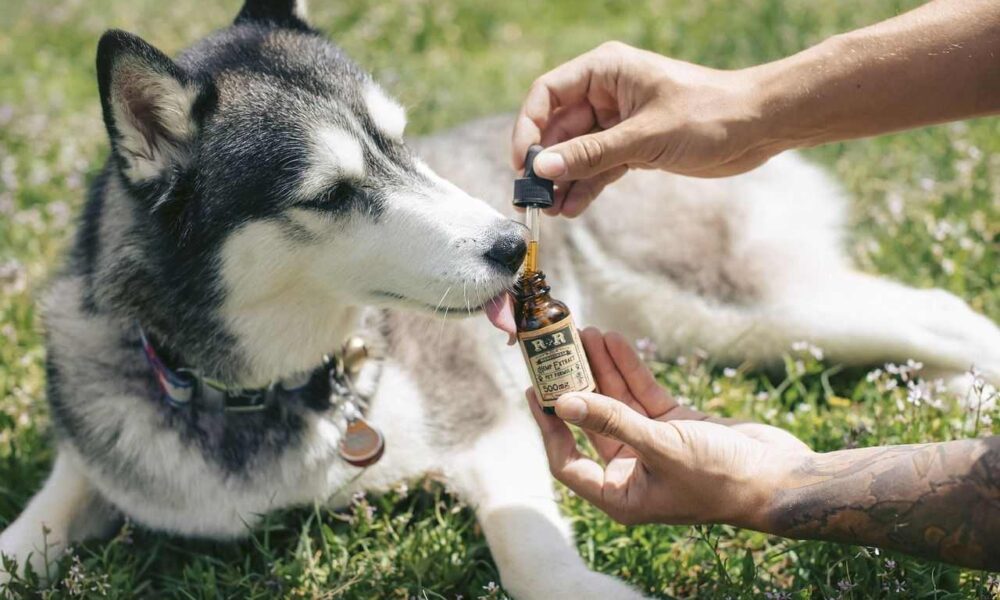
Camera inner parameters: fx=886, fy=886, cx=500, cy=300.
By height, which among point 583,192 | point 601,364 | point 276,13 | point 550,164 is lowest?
point 601,364

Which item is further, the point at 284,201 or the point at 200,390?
the point at 200,390

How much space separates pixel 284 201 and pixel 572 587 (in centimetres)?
131

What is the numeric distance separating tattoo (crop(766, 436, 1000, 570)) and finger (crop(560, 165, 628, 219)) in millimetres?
1085

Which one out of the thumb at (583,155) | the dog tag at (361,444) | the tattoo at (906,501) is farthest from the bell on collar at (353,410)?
the tattoo at (906,501)

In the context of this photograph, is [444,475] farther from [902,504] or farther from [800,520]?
[902,504]

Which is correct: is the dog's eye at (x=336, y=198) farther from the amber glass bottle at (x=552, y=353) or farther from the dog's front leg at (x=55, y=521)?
the dog's front leg at (x=55, y=521)

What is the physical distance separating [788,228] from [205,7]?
5331 millimetres

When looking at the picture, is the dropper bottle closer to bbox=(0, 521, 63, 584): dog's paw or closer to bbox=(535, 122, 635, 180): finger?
bbox=(535, 122, 635, 180): finger

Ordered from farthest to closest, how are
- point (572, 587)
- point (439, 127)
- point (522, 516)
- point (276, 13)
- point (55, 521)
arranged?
point (439, 127), point (276, 13), point (55, 521), point (522, 516), point (572, 587)

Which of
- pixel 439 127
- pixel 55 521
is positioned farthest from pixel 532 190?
pixel 439 127

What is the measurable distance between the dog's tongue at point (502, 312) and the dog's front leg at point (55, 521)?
1.48 meters

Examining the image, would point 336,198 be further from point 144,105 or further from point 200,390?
point 200,390

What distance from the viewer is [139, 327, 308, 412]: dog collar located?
2.62 meters

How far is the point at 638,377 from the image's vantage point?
2.60 m
